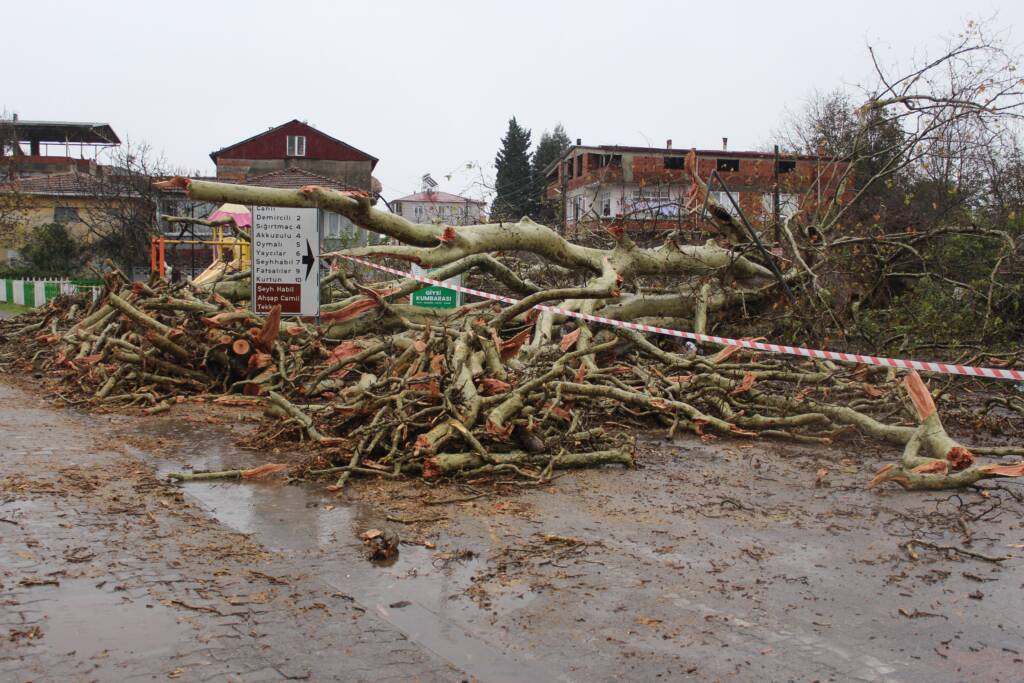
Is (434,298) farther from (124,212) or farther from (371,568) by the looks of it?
(124,212)

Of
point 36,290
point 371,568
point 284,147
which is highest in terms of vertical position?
point 284,147

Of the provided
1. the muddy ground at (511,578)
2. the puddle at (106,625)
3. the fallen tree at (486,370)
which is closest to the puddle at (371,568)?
the muddy ground at (511,578)

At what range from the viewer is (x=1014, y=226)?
13.5 m

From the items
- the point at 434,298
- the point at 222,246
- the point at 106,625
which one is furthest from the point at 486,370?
the point at 222,246

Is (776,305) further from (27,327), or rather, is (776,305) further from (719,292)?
(27,327)

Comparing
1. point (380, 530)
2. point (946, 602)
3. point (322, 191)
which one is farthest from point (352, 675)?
point (322, 191)

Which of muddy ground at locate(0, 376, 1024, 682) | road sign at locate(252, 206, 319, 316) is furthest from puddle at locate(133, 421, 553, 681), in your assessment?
road sign at locate(252, 206, 319, 316)

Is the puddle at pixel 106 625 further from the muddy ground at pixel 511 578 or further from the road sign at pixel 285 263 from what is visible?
the road sign at pixel 285 263

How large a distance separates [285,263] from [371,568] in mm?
7553

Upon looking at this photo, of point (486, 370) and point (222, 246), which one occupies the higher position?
point (222, 246)

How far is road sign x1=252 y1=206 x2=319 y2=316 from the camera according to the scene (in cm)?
1141

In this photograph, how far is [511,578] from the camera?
14.3ft

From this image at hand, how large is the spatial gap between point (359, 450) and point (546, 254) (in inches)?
163

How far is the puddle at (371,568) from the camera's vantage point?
3.57 m
